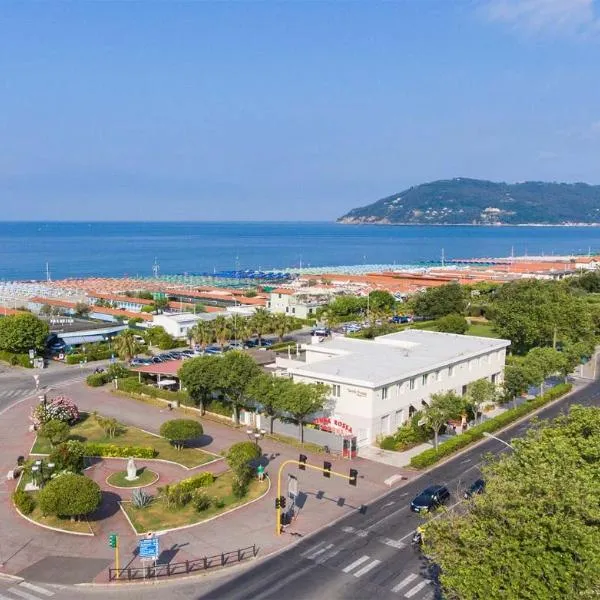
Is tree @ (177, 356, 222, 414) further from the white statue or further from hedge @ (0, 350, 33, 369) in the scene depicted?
hedge @ (0, 350, 33, 369)

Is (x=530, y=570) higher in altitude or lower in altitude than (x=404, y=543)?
higher

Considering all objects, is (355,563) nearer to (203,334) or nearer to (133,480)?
(133,480)

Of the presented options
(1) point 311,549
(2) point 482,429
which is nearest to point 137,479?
(1) point 311,549

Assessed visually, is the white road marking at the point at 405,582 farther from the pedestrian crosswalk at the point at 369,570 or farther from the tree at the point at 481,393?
the tree at the point at 481,393

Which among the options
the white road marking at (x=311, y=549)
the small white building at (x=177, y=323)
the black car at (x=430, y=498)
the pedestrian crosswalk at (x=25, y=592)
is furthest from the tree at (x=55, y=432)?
the small white building at (x=177, y=323)

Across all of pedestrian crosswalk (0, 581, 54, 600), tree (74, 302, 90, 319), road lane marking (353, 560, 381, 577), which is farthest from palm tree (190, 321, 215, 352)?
road lane marking (353, 560, 381, 577)

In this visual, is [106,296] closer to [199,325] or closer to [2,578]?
[199,325]

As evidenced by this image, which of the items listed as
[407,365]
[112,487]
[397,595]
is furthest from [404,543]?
[407,365]
